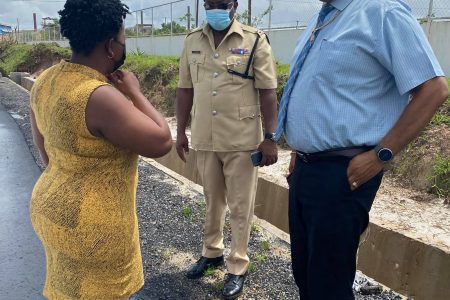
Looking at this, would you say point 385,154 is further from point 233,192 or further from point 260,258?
point 260,258

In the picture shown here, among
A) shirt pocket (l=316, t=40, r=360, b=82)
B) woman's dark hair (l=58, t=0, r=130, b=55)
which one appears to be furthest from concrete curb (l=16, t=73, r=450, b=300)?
woman's dark hair (l=58, t=0, r=130, b=55)

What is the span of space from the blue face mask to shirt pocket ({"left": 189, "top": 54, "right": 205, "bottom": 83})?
0.22 m

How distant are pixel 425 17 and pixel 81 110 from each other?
8.64m

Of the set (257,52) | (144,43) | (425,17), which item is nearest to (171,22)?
(144,43)

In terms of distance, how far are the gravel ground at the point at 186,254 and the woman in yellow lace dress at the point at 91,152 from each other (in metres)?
1.31

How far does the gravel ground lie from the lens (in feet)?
9.71

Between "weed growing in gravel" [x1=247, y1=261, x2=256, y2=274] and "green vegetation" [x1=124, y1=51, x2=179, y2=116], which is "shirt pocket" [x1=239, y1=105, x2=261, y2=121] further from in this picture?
"green vegetation" [x1=124, y1=51, x2=179, y2=116]

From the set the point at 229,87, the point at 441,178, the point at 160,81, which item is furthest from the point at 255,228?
the point at 160,81

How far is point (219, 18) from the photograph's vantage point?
2.77 m

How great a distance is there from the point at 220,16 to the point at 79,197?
1657 mm

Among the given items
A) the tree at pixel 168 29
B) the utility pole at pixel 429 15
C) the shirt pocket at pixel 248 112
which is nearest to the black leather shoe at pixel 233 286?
the shirt pocket at pixel 248 112

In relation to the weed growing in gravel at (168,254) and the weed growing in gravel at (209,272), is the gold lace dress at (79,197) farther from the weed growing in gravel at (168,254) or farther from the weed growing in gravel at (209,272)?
the weed growing in gravel at (168,254)

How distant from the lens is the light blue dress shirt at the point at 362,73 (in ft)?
5.18

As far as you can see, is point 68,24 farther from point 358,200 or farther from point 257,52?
point 257,52
